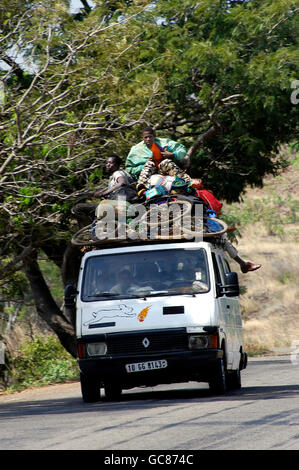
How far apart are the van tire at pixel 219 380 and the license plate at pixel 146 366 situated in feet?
2.44

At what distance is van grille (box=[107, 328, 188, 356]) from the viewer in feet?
37.2

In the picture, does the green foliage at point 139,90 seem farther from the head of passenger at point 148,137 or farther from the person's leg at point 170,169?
the person's leg at point 170,169

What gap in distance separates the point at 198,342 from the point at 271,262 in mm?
37847

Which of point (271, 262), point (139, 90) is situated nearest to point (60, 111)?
point (139, 90)

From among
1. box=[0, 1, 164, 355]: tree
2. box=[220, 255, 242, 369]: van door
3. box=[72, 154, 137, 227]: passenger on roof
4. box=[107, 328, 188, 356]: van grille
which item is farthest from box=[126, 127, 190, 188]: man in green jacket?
box=[107, 328, 188, 356]: van grille

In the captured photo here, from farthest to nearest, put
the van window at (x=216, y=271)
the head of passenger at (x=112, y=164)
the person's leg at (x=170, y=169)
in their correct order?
the head of passenger at (x=112, y=164), the person's leg at (x=170, y=169), the van window at (x=216, y=271)

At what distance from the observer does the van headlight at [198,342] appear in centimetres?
1135

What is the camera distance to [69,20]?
1623cm

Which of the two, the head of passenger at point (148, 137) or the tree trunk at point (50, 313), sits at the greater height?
the head of passenger at point (148, 137)

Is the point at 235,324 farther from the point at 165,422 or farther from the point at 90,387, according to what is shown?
the point at 165,422

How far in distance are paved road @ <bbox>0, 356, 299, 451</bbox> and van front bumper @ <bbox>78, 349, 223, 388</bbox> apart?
0.36 m

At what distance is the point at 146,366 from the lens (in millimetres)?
11305

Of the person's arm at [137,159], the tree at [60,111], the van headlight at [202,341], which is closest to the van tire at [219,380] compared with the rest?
the van headlight at [202,341]
